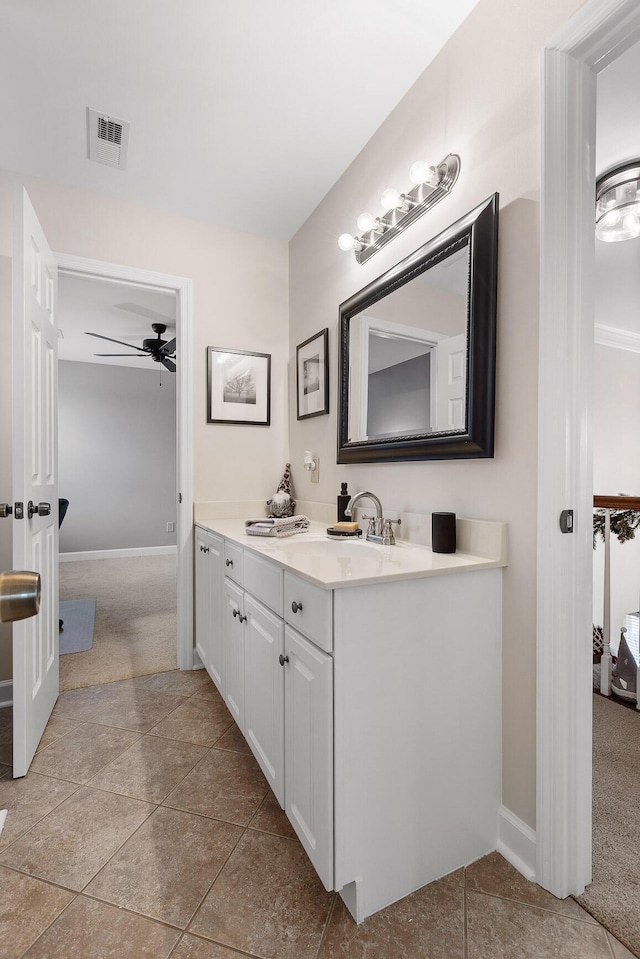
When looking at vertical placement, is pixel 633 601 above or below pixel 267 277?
below

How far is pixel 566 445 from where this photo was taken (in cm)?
121

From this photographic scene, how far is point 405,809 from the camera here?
1.21 metres

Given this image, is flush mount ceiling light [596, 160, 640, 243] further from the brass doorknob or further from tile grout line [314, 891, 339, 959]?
tile grout line [314, 891, 339, 959]

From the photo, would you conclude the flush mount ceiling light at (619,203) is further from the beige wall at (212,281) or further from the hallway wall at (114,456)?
the hallway wall at (114,456)

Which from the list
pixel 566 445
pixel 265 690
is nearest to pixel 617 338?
pixel 566 445

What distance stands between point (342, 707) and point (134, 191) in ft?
8.61

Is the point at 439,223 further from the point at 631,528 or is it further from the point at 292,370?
the point at 631,528

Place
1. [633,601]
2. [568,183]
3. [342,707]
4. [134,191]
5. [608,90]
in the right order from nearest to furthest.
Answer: [342,707], [568,183], [608,90], [134,191], [633,601]

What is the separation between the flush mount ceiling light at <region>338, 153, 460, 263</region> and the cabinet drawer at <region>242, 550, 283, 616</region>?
1364 mm

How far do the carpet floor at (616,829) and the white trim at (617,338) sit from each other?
11.1ft

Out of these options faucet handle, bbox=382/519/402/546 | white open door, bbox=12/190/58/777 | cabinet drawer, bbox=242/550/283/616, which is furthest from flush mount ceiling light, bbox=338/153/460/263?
cabinet drawer, bbox=242/550/283/616

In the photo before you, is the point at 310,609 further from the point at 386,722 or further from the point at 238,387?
the point at 238,387

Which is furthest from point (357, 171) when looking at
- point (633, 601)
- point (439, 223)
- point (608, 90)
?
point (633, 601)

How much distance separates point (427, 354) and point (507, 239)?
0.44m
